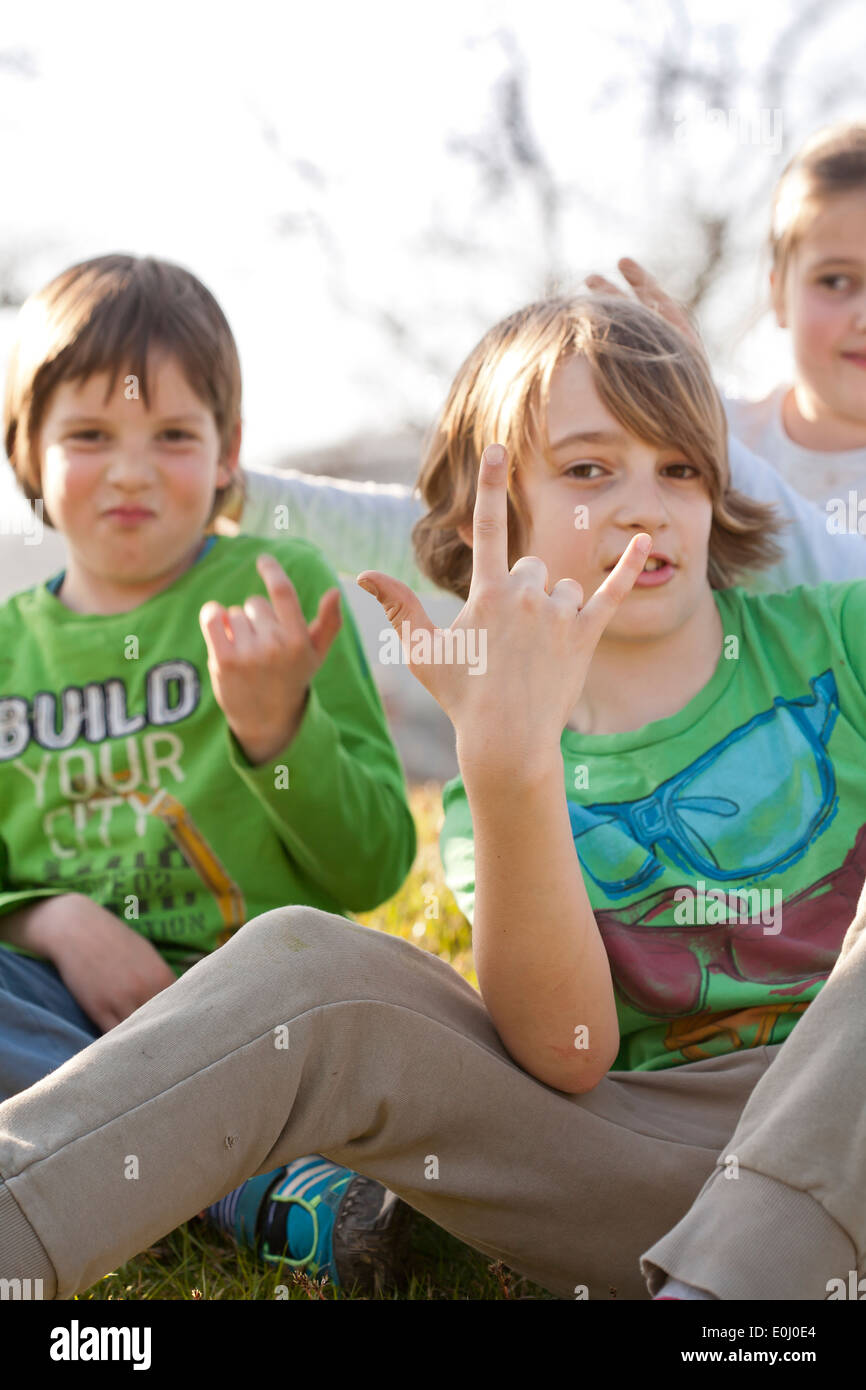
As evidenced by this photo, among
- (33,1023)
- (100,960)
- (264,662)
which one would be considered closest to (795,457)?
(264,662)

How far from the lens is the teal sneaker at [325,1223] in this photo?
5.36ft

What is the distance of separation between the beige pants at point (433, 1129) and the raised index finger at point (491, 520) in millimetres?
387

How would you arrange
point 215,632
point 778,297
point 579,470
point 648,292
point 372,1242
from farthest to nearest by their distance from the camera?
point 778,297 < point 648,292 < point 215,632 < point 579,470 < point 372,1242

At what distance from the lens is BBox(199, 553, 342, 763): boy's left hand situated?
6.14ft

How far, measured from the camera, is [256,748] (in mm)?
1968

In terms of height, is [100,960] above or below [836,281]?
below

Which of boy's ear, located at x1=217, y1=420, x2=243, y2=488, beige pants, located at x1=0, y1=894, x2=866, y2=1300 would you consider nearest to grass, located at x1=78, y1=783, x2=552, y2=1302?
beige pants, located at x1=0, y1=894, x2=866, y2=1300

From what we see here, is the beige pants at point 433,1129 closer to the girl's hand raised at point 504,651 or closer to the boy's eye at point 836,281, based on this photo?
the girl's hand raised at point 504,651

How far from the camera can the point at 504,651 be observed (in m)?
1.32

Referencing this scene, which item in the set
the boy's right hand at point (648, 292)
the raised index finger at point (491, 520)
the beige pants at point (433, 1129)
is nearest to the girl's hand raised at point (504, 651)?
the raised index finger at point (491, 520)

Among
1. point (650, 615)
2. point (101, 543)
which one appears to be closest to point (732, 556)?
point (650, 615)

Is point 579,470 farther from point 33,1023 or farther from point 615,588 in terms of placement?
point 33,1023

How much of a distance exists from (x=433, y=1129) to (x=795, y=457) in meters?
1.53

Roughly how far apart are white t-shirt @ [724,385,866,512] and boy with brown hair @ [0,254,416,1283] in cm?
82
